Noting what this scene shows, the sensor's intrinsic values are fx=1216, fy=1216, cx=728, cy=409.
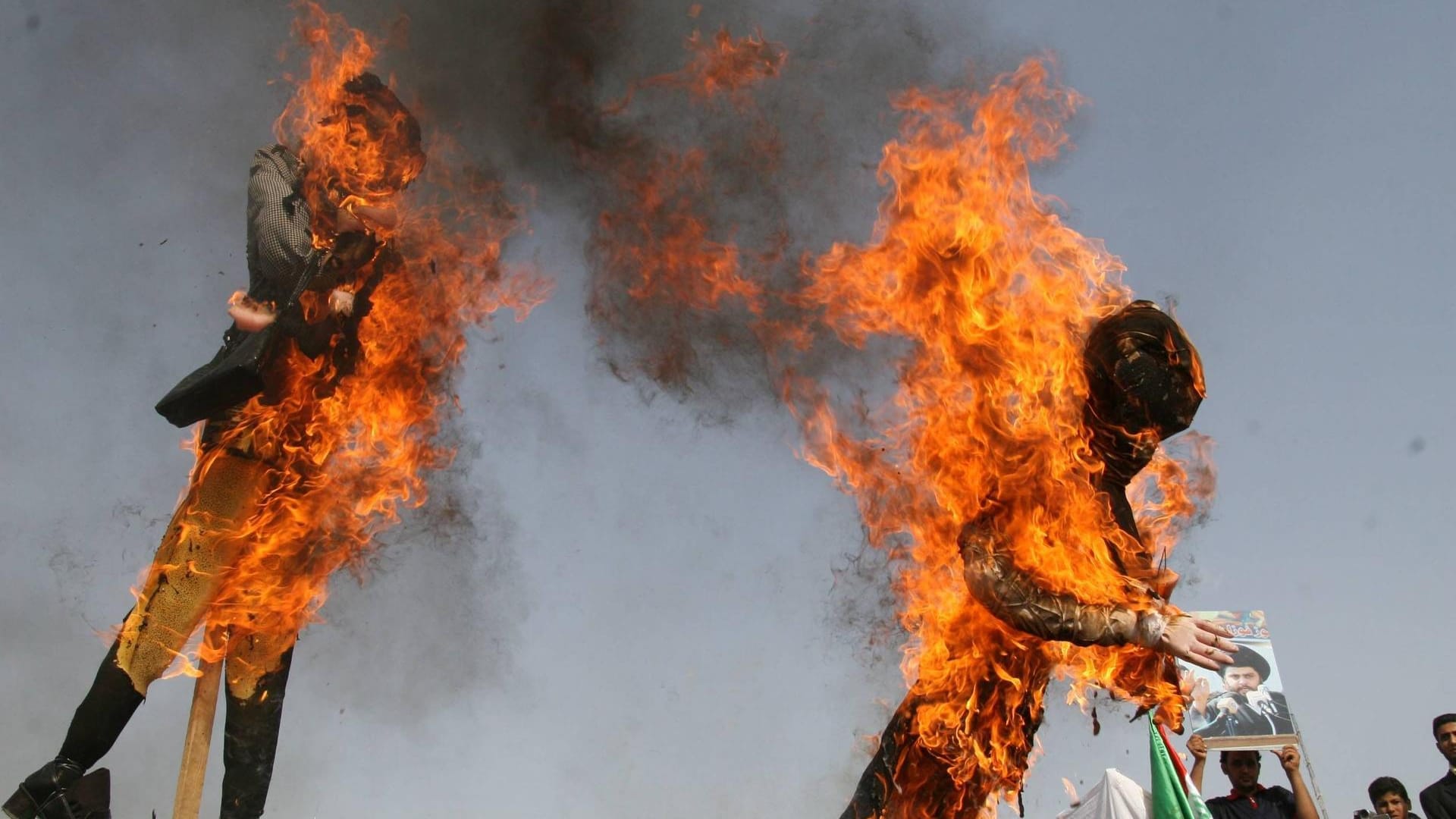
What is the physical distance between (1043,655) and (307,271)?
4.16 meters

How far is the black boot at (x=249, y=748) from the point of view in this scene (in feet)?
19.3

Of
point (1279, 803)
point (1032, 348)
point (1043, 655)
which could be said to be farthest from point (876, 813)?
point (1279, 803)

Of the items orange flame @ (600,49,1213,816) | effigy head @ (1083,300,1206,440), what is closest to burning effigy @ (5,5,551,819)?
orange flame @ (600,49,1213,816)

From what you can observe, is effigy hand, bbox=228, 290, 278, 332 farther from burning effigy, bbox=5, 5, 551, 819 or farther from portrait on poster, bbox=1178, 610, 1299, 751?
portrait on poster, bbox=1178, 610, 1299, 751

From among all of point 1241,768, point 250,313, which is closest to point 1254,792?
point 1241,768

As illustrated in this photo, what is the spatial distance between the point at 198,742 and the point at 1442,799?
726 centimetres

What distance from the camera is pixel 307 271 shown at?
6.13 m

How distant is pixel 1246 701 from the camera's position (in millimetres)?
7977

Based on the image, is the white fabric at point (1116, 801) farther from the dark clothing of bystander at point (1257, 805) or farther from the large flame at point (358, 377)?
the large flame at point (358, 377)

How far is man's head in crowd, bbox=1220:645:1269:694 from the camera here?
8.02 meters

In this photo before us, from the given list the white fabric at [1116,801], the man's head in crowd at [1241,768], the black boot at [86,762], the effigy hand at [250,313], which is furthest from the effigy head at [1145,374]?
the black boot at [86,762]

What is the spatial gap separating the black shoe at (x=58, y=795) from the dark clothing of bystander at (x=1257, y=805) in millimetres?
Answer: 6069

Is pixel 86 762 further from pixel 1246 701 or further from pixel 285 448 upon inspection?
pixel 1246 701

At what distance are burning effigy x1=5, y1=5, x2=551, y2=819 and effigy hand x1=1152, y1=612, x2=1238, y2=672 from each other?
4.17m
